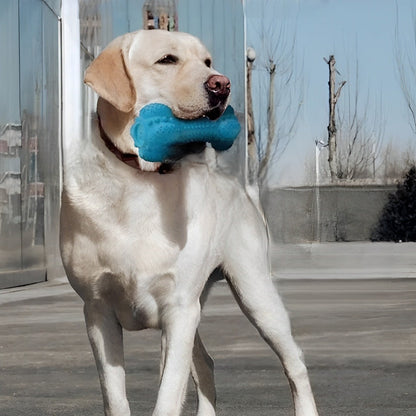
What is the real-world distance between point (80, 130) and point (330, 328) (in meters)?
6.24

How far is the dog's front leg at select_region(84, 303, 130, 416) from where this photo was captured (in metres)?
4.62

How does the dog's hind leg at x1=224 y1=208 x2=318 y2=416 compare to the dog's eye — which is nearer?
the dog's eye

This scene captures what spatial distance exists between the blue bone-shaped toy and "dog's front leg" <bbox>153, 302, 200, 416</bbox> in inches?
22.6

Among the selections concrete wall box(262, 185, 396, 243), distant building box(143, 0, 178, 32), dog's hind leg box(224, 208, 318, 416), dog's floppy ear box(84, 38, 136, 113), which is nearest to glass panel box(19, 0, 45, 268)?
distant building box(143, 0, 178, 32)

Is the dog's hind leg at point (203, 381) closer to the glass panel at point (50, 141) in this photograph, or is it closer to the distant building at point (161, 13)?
the glass panel at point (50, 141)

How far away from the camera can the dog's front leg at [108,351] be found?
4.62m

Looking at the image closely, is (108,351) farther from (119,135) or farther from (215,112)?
(215,112)

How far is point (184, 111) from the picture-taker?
4281mm

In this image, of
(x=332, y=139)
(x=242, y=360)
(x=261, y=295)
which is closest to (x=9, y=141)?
(x=242, y=360)

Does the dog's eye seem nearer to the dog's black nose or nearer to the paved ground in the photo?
the dog's black nose

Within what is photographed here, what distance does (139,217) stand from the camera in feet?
14.6

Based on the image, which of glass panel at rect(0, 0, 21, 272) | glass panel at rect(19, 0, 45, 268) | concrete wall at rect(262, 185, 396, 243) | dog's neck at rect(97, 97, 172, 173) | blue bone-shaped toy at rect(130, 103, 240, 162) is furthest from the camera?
concrete wall at rect(262, 185, 396, 243)

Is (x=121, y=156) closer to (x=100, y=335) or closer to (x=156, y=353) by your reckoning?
(x=100, y=335)

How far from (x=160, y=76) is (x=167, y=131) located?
23cm
